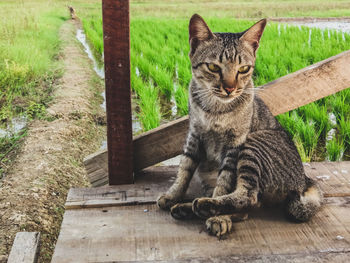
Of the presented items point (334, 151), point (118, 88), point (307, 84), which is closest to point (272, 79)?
point (334, 151)

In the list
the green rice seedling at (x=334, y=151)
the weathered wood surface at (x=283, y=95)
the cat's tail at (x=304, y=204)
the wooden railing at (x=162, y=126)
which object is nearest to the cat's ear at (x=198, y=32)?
the wooden railing at (x=162, y=126)

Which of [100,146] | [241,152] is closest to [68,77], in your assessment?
[100,146]

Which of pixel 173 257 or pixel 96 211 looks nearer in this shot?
pixel 173 257

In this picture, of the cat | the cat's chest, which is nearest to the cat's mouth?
the cat

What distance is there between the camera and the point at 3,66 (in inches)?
199

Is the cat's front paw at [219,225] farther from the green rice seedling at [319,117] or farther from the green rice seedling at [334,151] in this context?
the green rice seedling at [319,117]

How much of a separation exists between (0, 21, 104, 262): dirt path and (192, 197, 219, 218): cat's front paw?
111cm

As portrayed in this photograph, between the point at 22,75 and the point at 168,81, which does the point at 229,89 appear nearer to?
the point at 168,81

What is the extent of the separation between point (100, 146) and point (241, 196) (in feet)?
7.77

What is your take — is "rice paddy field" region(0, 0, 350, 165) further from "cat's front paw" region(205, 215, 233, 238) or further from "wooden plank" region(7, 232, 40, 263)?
"cat's front paw" region(205, 215, 233, 238)

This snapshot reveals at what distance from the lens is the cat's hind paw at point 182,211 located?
5.40ft

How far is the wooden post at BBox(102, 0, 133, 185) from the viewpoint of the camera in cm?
174

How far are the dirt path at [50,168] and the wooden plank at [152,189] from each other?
0.60 m

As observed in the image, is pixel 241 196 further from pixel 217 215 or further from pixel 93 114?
pixel 93 114
